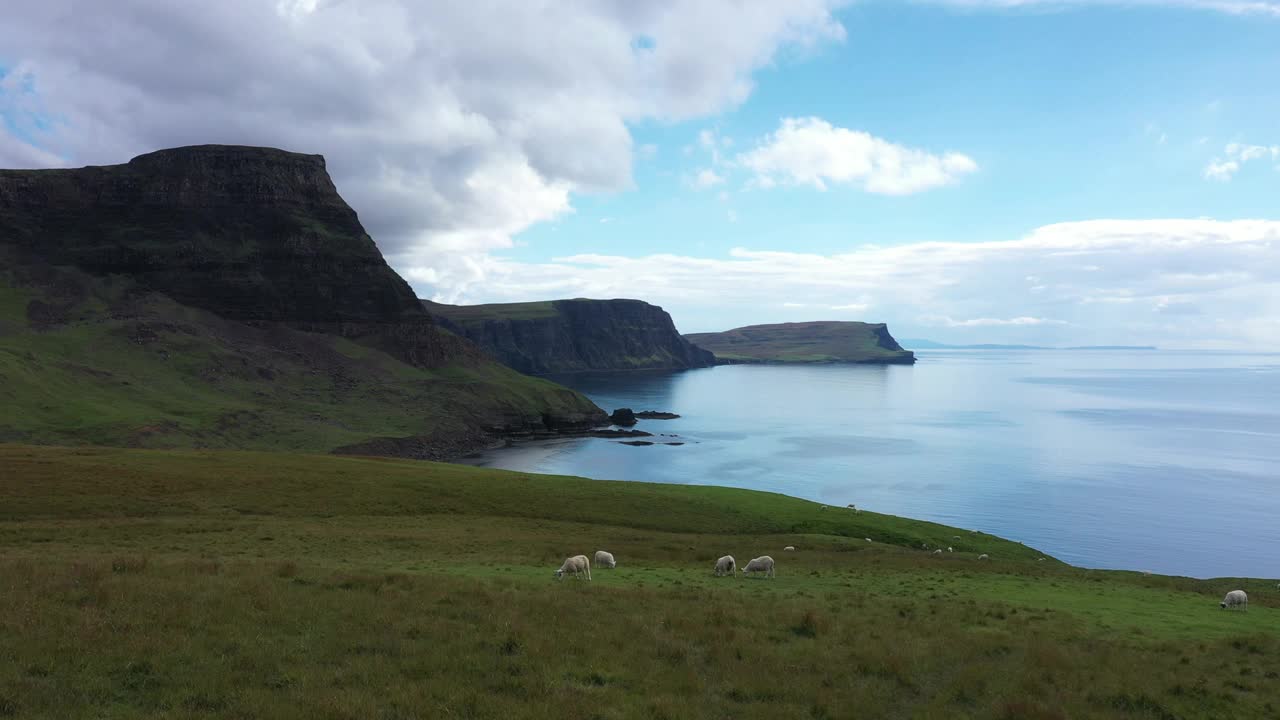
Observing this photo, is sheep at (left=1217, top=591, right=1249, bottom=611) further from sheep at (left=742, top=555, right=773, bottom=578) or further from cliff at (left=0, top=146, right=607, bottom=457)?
cliff at (left=0, top=146, right=607, bottom=457)

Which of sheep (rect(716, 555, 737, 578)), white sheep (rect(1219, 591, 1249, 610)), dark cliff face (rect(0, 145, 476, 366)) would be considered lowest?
sheep (rect(716, 555, 737, 578))

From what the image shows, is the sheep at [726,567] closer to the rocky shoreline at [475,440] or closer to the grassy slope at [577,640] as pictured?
the grassy slope at [577,640]

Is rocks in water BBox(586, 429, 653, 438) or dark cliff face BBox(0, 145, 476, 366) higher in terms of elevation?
dark cliff face BBox(0, 145, 476, 366)

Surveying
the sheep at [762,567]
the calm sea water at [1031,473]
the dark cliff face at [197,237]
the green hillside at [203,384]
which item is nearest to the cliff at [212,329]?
the dark cliff face at [197,237]

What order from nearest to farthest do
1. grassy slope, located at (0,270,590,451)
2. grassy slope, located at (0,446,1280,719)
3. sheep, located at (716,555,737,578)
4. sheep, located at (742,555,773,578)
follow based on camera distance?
grassy slope, located at (0,446,1280,719)
sheep, located at (742,555,773,578)
sheep, located at (716,555,737,578)
grassy slope, located at (0,270,590,451)

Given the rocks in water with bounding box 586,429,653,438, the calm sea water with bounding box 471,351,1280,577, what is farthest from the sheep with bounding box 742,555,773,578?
the rocks in water with bounding box 586,429,653,438

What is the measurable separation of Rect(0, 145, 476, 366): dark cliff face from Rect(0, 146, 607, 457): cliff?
1.29ft

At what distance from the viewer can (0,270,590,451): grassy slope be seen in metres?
110

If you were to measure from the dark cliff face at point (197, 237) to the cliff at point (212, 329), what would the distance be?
0.39 metres

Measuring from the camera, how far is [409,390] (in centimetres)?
17238

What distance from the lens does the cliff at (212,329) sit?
12950 centimetres

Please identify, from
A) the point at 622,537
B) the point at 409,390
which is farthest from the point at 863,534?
the point at 409,390

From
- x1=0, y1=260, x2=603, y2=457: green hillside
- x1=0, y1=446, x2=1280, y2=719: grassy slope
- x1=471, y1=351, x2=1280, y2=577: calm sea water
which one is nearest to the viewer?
x1=0, y1=446, x2=1280, y2=719: grassy slope

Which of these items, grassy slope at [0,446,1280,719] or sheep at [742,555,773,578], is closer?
grassy slope at [0,446,1280,719]
